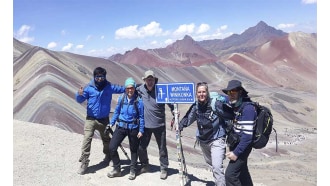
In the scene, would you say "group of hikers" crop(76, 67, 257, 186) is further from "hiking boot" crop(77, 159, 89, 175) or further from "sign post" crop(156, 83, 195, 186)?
"sign post" crop(156, 83, 195, 186)

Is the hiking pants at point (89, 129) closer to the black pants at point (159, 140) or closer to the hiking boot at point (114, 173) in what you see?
the hiking boot at point (114, 173)

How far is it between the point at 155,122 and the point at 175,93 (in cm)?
76

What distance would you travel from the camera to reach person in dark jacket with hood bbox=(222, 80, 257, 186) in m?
4.63

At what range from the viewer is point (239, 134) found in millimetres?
4773

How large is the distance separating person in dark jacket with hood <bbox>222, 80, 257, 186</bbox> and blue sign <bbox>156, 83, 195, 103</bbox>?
3.59 feet

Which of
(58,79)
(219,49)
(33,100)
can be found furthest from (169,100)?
(219,49)

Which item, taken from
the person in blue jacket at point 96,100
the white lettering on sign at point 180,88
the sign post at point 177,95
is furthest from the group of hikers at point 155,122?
the white lettering on sign at point 180,88

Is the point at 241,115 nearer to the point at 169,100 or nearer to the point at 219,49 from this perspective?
the point at 169,100

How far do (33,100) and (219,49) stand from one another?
86.4 metres

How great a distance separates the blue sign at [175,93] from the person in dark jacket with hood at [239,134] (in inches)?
43.0

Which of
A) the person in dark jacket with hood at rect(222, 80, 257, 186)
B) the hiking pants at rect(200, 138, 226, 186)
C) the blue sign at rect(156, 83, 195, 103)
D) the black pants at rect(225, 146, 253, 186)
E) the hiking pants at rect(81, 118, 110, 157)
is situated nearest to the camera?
the person in dark jacket with hood at rect(222, 80, 257, 186)

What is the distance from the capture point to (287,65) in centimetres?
6206

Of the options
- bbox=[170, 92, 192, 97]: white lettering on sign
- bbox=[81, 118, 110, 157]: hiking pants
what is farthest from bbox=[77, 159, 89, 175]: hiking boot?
bbox=[170, 92, 192, 97]: white lettering on sign

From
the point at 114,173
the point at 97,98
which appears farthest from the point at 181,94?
the point at 114,173
